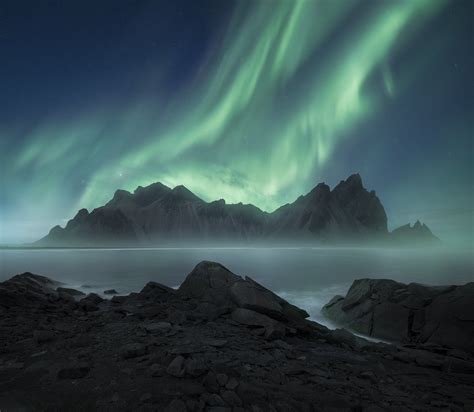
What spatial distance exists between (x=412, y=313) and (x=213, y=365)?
16.0 metres

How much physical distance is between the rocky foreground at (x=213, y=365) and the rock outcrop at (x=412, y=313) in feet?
8.19

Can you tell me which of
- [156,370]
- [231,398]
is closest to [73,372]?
[156,370]

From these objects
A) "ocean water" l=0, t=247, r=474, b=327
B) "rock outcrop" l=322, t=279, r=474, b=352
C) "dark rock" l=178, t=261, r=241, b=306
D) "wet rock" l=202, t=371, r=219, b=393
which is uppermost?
"dark rock" l=178, t=261, r=241, b=306

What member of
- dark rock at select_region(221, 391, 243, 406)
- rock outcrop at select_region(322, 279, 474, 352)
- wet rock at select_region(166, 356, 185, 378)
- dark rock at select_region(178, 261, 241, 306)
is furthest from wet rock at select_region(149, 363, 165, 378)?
rock outcrop at select_region(322, 279, 474, 352)

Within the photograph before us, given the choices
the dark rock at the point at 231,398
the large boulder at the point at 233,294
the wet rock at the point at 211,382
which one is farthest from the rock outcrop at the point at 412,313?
the wet rock at the point at 211,382

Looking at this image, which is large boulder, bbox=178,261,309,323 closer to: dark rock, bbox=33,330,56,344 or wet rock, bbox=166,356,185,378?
wet rock, bbox=166,356,185,378

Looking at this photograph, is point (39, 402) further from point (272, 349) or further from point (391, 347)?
point (391, 347)

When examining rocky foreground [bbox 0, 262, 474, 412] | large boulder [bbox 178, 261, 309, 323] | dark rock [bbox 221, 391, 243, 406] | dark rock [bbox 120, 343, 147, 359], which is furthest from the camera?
large boulder [bbox 178, 261, 309, 323]

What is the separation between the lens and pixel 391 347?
12781 mm

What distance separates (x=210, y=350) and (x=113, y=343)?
3.91 metres

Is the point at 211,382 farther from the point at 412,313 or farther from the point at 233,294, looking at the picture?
the point at 412,313

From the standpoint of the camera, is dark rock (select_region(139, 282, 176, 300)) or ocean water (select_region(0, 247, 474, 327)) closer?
dark rock (select_region(139, 282, 176, 300))

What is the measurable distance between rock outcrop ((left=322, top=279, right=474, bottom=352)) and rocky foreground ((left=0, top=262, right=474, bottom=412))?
98.3 inches

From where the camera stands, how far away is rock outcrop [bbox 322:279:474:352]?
14828 mm
